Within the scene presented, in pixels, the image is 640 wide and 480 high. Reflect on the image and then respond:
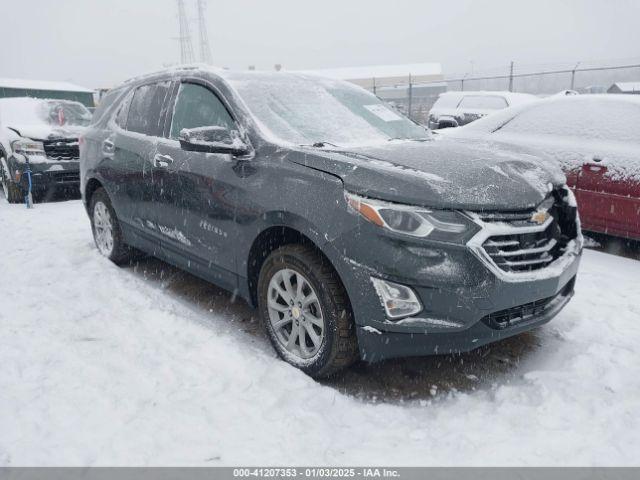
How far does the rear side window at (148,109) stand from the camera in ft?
13.6

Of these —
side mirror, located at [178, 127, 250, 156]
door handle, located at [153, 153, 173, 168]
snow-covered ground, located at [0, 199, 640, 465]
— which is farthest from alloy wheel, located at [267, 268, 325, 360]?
door handle, located at [153, 153, 173, 168]

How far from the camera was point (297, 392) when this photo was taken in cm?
282

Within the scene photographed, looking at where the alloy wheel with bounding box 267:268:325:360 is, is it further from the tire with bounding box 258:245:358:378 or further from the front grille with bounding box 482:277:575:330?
the front grille with bounding box 482:277:575:330

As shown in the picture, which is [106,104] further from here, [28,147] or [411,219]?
[28,147]

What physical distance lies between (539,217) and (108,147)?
3.77m

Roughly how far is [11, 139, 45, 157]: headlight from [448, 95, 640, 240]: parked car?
7304 mm

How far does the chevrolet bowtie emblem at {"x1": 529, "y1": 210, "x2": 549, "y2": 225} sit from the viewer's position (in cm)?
269

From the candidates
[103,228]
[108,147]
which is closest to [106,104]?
[108,147]

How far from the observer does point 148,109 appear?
434 cm

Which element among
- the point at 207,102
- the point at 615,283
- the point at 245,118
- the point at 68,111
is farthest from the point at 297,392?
the point at 68,111

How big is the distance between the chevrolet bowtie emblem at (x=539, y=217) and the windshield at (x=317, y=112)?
3.81 ft

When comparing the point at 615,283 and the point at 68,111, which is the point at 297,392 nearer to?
the point at 615,283

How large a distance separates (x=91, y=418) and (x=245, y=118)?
76.7 inches

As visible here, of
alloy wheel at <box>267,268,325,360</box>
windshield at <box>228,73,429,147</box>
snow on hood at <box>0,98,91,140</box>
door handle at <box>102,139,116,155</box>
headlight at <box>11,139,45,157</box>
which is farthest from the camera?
snow on hood at <box>0,98,91,140</box>
